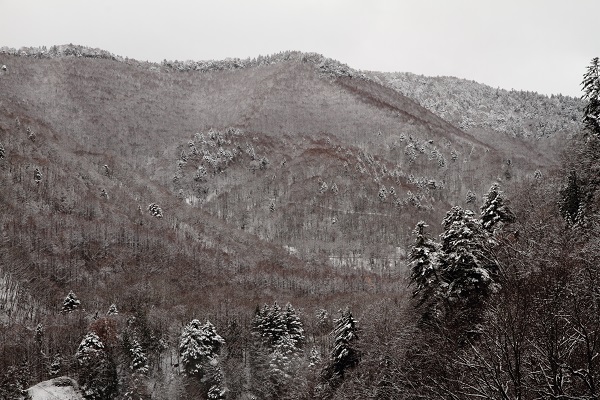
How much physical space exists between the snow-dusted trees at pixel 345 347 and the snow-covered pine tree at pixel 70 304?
3574 inches

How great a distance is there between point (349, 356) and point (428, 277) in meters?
11.5

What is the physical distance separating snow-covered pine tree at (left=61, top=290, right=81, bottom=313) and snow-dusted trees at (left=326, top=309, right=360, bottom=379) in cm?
9078

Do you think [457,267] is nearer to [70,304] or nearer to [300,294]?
[70,304]

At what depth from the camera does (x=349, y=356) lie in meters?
37.6

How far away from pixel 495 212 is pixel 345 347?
1448 cm

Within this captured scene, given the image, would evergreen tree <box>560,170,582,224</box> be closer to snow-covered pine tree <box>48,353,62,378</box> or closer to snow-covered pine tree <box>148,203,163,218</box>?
snow-covered pine tree <box>48,353,62,378</box>

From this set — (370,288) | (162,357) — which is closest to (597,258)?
(162,357)

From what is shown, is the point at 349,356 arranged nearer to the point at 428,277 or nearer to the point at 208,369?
the point at 428,277

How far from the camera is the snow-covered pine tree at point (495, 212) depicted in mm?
32781

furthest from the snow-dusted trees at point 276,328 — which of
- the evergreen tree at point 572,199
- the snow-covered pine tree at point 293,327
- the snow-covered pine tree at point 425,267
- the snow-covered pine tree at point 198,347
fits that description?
the snow-covered pine tree at point 425,267

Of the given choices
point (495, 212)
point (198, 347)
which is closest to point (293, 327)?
point (198, 347)

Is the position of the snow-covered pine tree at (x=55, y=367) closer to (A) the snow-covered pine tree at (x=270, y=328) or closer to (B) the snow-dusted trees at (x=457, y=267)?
(A) the snow-covered pine tree at (x=270, y=328)

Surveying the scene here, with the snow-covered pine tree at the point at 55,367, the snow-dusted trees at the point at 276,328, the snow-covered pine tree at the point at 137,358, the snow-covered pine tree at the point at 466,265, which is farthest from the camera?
the snow-covered pine tree at the point at 137,358

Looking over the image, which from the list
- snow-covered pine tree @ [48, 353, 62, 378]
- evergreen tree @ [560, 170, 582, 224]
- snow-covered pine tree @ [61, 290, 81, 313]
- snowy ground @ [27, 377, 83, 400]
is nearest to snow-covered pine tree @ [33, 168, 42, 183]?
snow-covered pine tree @ [61, 290, 81, 313]
